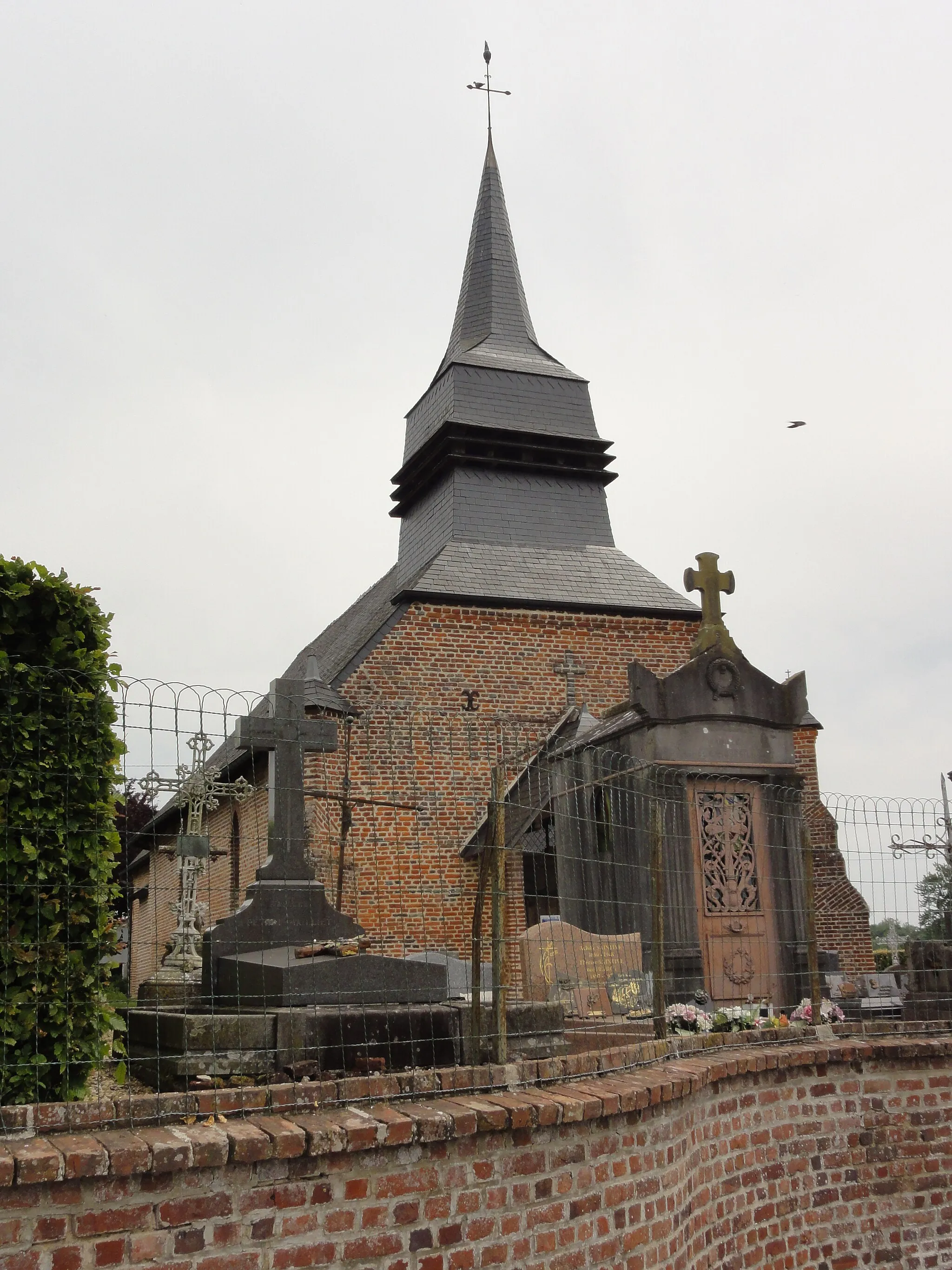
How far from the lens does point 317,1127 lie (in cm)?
363

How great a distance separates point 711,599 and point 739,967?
3.06 m

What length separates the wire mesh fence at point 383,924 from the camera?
148 inches

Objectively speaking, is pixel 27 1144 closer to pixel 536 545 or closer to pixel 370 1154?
pixel 370 1154

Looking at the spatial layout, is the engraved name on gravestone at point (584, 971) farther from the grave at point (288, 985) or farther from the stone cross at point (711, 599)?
the stone cross at point (711, 599)

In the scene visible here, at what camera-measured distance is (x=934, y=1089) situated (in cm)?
665

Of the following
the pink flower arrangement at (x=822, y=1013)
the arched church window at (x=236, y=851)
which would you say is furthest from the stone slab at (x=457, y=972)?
the arched church window at (x=236, y=851)

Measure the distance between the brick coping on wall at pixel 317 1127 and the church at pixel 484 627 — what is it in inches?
188

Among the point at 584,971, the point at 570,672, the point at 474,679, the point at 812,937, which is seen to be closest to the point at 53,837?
the point at 584,971

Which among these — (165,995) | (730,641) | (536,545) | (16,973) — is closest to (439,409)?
(536,545)

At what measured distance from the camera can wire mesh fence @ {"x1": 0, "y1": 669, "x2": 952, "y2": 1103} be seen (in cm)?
377

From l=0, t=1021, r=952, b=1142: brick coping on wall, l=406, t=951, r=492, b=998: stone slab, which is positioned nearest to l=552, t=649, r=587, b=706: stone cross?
l=406, t=951, r=492, b=998: stone slab

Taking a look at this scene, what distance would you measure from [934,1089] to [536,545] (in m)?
12.5

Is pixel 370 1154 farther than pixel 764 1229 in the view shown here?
No

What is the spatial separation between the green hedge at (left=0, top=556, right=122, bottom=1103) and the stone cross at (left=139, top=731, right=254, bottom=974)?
445 millimetres
